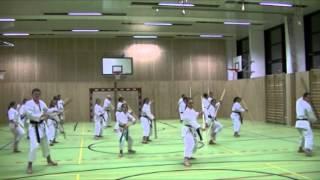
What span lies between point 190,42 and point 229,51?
10.1 ft

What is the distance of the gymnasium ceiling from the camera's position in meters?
19.4

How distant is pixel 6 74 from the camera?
30047 mm

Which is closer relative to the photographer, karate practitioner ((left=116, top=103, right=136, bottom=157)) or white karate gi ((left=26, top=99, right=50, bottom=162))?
white karate gi ((left=26, top=99, right=50, bottom=162))

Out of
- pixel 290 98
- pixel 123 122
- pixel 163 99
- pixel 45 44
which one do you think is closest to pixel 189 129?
pixel 123 122

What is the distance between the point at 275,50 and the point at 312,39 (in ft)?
12.9

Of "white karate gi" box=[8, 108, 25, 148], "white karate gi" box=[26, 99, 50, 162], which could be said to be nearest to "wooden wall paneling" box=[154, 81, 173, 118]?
"white karate gi" box=[8, 108, 25, 148]

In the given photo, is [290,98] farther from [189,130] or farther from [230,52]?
[189,130]

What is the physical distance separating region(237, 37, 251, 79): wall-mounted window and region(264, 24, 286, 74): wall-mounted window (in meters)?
1.55

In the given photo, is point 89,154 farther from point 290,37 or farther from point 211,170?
point 290,37

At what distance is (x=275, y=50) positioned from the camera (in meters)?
27.6

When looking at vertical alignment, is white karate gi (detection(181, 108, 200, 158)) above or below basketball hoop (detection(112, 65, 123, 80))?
below

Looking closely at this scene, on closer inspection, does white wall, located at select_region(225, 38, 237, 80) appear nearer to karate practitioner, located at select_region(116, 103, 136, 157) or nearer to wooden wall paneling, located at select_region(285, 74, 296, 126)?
wooden wall paneling, located at select_region(285, 74, 296, 126)

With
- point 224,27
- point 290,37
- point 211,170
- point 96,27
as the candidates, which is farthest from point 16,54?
point 211,170

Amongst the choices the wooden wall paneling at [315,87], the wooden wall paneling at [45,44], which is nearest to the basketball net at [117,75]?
the wooden wall paneling at [45,44]
